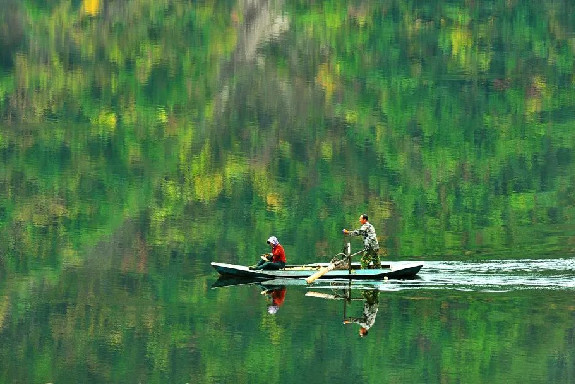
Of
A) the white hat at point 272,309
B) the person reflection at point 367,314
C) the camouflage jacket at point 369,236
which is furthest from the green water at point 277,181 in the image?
the camouflage jacket at point 369,236

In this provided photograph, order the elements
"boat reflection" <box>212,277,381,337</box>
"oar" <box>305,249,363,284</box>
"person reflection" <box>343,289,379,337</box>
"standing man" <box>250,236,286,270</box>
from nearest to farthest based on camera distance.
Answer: "person reflection" <box>343,289,379,337</box> → "boat reflection" <box>212,277,381,337</box> → "oar" <box>305,249,363,284</box> → "standing man" <box>250,236,286,270</box>

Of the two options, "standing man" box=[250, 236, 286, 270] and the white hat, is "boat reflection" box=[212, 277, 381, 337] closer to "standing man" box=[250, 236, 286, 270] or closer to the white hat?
the white hat

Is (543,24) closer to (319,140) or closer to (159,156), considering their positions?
(319,140)

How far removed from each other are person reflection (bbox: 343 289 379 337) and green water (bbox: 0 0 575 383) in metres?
0.20

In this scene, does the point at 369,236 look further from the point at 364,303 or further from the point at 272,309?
the point at 272,309

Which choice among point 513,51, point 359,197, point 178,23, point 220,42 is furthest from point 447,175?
point 178,23

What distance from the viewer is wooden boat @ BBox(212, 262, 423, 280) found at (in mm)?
34469

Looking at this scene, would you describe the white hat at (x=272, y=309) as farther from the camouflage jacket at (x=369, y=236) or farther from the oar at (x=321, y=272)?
the camouflage jacket at (x=369, y=236)

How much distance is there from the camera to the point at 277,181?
169 ft

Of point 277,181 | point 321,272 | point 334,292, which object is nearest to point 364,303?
point 334,292

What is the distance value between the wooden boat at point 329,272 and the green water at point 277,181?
18.0 inches

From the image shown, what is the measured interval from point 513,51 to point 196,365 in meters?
52.9

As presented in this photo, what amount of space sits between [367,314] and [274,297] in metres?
2.77

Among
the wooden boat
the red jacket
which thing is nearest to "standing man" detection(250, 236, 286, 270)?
the red jacket
